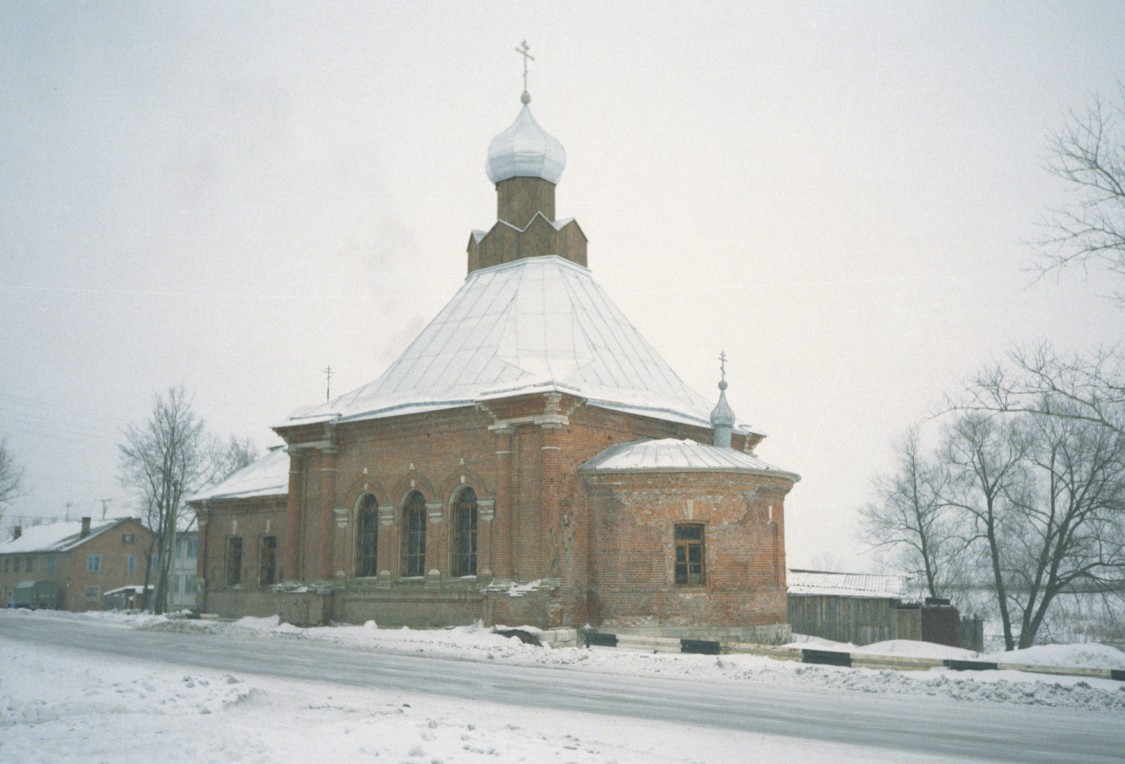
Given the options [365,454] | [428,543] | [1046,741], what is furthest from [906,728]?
[365,454]

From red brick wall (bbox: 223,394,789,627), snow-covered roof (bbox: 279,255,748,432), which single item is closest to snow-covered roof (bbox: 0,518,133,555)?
snow-covered roof (bbox: 279,255,748,432)

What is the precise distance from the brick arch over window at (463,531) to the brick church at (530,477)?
0.04 m

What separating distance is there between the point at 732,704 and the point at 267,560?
78.4 ft

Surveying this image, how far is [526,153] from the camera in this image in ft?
101

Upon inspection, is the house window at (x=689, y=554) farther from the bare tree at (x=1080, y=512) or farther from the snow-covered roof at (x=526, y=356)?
the bare tree at (x=1080, y=512)

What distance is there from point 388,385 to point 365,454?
209 cm

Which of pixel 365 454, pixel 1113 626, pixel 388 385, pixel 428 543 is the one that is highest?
pixel 388 385

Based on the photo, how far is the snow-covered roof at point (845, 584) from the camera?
32.4m

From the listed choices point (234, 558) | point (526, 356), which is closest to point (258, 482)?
point (234, 558)

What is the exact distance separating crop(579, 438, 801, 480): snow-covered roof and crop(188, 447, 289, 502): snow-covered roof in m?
13.1

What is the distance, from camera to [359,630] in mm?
24969

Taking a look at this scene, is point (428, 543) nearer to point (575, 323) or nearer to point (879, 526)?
point (575, 323)

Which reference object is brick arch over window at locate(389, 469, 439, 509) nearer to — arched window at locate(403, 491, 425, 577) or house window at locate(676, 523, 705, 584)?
arched window at locate(403, 491, 425, 577)

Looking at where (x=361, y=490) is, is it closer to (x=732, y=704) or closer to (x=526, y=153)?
(x=526, y=153)
